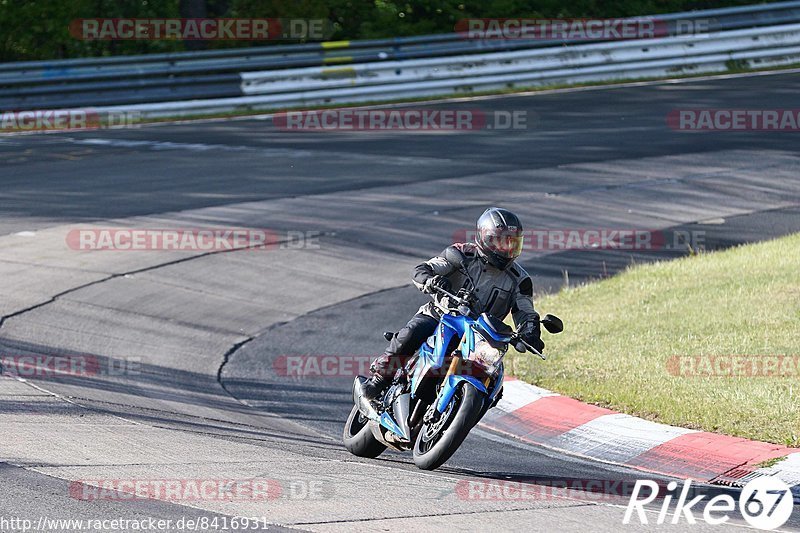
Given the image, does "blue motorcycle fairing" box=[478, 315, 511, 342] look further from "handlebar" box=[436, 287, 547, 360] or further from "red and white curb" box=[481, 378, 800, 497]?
"red and white curb" box=[481, 378, 800, 497]

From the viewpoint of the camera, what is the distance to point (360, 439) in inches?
315

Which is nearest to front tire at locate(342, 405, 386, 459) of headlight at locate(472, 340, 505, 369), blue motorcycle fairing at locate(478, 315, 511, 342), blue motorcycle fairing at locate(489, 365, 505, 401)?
blue motorcycle fairing at locate(489, 365, 505, 401)

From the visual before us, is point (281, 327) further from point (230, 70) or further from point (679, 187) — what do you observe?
point (230, 70)

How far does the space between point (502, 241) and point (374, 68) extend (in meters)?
18.9

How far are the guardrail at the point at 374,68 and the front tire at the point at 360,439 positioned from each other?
17.3 m

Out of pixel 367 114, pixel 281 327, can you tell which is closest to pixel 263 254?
pixel 281 327

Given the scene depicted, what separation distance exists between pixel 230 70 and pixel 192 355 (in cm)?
1673

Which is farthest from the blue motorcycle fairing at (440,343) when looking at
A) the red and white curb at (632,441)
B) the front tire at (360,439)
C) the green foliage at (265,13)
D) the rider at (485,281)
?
the green foliage at (265,13)

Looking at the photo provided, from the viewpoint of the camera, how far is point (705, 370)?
9.52 m

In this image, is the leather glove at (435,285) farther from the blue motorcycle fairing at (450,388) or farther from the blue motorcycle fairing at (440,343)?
the blue motorcycle fairing at (450,388)

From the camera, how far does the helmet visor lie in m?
7.21

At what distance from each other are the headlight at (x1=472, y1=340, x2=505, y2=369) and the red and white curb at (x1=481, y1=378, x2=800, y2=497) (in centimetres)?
153

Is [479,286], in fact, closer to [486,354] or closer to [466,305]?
[466,305]

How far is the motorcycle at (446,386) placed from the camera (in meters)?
6.96
